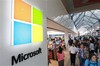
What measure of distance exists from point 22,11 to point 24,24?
22 centimetres

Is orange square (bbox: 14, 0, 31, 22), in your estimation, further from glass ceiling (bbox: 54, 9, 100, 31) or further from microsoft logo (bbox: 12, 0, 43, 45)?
glass ceiling (bbox: 54, 9, 100, 31)

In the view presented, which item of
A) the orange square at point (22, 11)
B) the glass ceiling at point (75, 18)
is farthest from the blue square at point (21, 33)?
the glass ceiling at point (75, 18)

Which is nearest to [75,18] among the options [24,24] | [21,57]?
[24,24]

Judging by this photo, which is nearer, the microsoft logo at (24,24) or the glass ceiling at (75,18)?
the microsoft logo at (24,24)

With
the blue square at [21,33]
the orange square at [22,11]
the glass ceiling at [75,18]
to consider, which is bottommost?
the blue square at [21,33]

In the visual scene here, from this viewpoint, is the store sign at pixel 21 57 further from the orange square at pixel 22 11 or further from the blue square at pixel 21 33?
the orange square at pixel 22 11

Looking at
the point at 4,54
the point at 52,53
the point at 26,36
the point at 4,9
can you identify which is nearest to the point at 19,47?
the point at 26,36

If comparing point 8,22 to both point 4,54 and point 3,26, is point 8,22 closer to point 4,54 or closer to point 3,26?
point 3,26

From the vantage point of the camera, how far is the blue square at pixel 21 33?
2.23m

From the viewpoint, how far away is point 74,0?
7.04 metres

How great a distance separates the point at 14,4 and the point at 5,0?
0.16m

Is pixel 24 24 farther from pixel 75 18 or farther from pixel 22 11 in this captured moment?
pixel 75 18

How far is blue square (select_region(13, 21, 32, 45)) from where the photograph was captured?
223 cm

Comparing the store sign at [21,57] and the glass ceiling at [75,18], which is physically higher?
the glass ceiling at [75,18]
